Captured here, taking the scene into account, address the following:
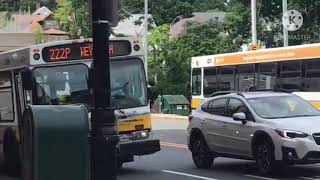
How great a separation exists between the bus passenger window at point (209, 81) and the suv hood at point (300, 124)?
54.2ft

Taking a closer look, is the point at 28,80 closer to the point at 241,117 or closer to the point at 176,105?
the point at 241,117

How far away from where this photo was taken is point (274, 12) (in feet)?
135

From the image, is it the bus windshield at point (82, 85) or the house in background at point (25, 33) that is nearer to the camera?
the bus windshield at point (82, 85)

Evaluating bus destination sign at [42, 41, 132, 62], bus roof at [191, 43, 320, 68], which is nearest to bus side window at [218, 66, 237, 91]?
bus roof at [191, 43, 320, 68]

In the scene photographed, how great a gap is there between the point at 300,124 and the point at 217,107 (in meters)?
2.78

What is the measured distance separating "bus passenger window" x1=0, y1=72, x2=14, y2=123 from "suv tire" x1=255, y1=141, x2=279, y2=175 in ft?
17.7

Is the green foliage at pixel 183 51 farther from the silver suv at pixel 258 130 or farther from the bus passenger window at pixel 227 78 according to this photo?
the silver suv at pixel 258 130

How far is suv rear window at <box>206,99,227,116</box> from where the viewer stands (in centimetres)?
1488

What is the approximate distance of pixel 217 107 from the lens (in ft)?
49.7

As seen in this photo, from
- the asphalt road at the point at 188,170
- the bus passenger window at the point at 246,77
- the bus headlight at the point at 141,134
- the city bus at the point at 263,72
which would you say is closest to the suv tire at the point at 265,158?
the asphalt road at the point at 188,170

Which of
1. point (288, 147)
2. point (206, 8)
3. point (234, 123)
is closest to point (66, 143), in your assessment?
point (288, 147)

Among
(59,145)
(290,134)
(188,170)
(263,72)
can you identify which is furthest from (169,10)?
(59,145)

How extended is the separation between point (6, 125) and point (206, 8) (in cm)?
11644

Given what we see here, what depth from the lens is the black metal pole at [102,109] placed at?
758cm
